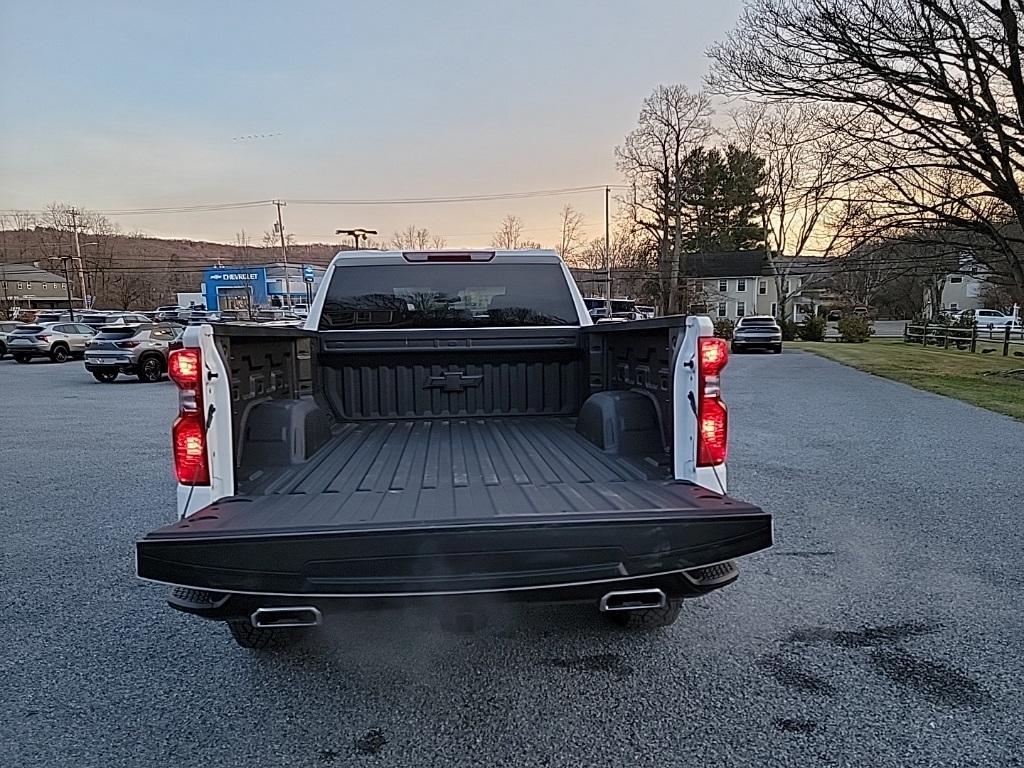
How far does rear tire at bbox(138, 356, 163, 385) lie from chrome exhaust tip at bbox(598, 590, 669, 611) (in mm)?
18870

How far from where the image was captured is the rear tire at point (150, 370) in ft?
60.0

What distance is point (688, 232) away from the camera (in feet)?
175

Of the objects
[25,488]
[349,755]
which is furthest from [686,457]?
[25,488]

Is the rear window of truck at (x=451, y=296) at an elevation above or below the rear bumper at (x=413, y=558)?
above

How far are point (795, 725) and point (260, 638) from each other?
226cm

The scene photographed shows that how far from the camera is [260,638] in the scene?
309cm

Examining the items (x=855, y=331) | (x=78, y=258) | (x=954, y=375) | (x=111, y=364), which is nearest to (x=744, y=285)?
(x=855, y=331)

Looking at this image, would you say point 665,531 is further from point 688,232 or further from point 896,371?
point 688,232

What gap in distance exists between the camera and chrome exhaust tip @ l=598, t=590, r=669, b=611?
7.75ft

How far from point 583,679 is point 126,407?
42.1ft

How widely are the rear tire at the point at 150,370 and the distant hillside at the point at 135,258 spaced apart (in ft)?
176

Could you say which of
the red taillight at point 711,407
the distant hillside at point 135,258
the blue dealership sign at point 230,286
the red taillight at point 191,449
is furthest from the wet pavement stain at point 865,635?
the distant hillside at point 135,258

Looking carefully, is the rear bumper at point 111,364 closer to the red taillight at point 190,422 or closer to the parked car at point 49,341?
the parked car at point 49,341

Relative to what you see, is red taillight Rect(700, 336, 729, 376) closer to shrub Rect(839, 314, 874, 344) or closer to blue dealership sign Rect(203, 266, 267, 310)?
shrub Rect(839, 314, 874, 344)
